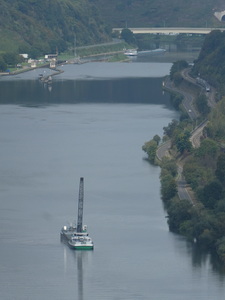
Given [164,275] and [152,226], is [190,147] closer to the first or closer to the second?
[152,226]

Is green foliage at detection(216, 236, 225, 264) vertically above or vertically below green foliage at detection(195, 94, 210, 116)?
above

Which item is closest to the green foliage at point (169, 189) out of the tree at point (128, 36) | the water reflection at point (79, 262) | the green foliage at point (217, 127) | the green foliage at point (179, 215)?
the green foliage at point (179, 215)

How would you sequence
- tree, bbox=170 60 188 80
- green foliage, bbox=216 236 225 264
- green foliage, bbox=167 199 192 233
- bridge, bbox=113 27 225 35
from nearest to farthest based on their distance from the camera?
green foliage, bbox=216 236 225 264, green foliage, bbox=167 199 192 233, tree, bbox=170 60 188 80, bridge, bbox=113 27 225 35

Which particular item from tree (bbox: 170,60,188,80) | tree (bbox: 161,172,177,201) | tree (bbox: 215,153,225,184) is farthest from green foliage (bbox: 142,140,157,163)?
tree (bbox: 170,60,188,80)

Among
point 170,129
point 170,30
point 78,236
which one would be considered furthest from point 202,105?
point 170,30

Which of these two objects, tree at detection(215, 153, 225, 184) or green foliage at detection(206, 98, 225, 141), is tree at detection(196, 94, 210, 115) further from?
tree at detection(215, 153, 225, 184)

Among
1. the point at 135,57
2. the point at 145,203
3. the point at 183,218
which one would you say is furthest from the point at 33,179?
the point at 135,57

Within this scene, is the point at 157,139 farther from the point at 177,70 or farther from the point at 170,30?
the point at 170,30
